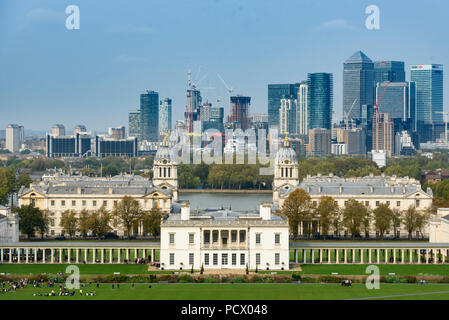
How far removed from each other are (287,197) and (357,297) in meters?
39.3

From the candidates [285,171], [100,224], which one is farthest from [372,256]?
[285,171]

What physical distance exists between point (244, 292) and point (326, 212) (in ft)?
111

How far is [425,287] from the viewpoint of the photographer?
68938 mm

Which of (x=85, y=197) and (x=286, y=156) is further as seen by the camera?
(x=286, y=156)

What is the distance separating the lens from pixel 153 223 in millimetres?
95312

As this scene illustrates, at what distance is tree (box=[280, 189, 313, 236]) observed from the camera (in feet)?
317

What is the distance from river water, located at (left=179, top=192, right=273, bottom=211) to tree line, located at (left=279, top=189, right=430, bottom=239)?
1937 centimetres

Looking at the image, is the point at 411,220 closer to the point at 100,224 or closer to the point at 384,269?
the point at 384,269

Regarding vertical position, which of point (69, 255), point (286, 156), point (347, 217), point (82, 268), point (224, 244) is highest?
point (286, 156)

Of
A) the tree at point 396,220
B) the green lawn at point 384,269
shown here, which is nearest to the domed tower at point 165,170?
the tree at point 396,220

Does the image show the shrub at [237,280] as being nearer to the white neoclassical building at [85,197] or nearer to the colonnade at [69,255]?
the colonnade at [69,255]

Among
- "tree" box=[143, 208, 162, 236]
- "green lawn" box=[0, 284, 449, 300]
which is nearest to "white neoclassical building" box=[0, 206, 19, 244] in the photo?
"tree" box=[143, 208, 162, 236]

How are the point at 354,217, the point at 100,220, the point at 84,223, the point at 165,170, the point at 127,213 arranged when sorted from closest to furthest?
1. the point at 84,223
2. the point at 100,220
3. the point at 127,213
4. the point at 354,217
5. the point at 165,170
